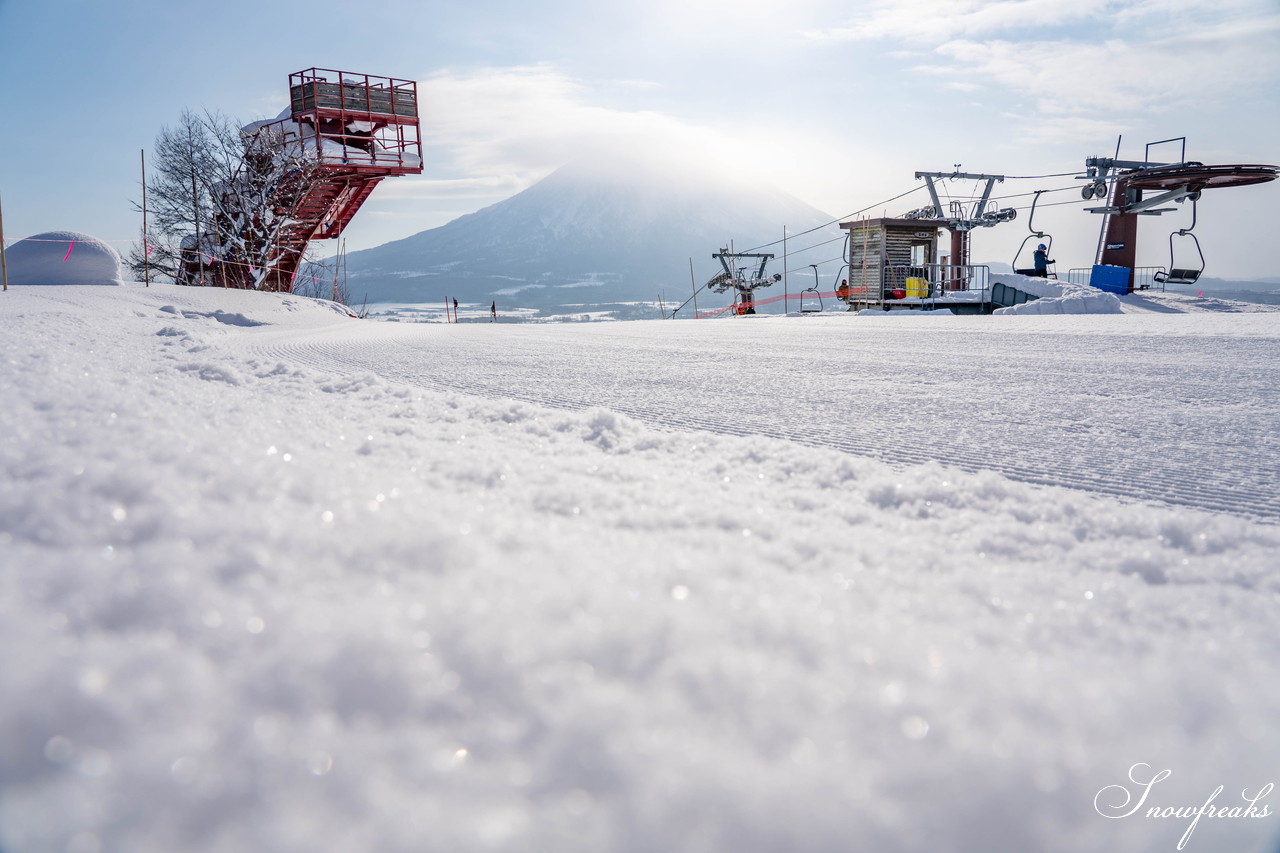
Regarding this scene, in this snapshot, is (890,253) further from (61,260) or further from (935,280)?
(61,260)

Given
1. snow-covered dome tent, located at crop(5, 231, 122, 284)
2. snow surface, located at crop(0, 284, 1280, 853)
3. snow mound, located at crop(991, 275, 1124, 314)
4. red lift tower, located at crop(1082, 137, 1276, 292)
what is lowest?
snow surface, located at crop(0, 284, 1280, 853)

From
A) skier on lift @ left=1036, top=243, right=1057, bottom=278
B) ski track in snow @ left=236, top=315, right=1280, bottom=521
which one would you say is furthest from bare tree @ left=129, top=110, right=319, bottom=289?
skier on lift @ left=1036, top=243, right=1057, bottom=278

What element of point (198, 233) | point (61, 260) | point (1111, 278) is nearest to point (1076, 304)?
point (1111, 278)

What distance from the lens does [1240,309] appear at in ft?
56.1

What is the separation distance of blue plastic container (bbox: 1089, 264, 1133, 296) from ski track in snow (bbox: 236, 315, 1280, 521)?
17866mm

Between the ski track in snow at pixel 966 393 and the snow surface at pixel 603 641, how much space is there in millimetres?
69

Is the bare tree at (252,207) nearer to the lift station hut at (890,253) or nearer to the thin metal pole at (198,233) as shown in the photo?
the thin metal pole at (198,233)

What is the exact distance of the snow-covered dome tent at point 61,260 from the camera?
14.1 metres

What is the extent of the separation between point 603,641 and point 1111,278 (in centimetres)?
2672

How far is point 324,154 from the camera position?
19266mm

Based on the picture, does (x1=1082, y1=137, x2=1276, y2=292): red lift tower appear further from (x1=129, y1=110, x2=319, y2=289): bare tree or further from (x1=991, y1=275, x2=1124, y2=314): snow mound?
(x1=129, y1=110, x2=319, y2=289): bare tree

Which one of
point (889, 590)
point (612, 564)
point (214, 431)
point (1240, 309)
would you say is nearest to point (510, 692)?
point (612, 564)

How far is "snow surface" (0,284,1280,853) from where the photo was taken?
73cm

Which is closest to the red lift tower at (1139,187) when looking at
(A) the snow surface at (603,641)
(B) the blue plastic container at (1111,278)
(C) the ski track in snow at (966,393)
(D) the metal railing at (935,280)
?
(B) the blue plastic container at (1111,278)
